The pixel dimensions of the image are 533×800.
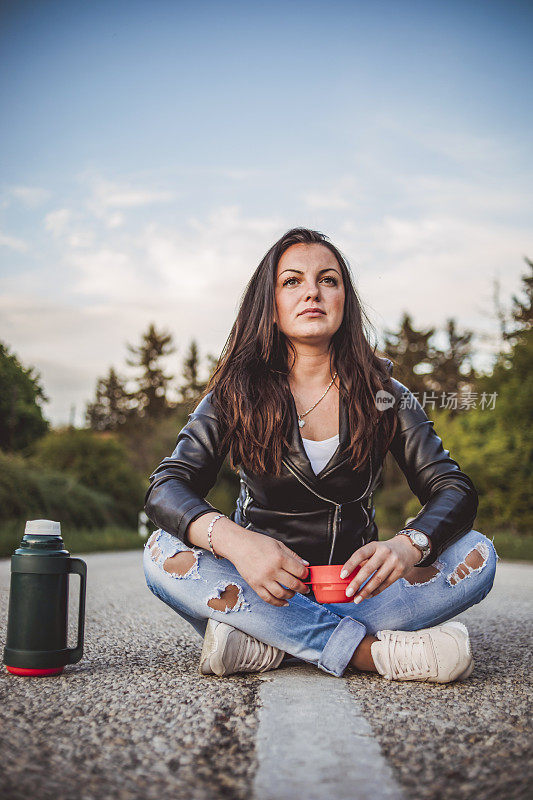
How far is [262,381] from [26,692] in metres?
1.35

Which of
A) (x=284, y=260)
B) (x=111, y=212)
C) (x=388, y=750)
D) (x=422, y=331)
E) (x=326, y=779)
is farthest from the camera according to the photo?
(x=422, y=331)

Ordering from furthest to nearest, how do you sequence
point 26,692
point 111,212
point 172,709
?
1. point 111,212
2. point 26,692
3. point 172,709

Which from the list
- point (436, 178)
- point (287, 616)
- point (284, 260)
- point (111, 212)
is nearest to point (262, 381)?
point (284, 260)

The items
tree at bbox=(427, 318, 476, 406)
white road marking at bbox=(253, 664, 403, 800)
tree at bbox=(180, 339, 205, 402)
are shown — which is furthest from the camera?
tree at bbox=(180, 339, 205, 402)

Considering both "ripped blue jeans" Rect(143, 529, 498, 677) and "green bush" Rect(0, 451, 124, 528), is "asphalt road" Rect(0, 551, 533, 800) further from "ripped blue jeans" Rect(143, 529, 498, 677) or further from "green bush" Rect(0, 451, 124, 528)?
"green bush" Rect(0, 451, 124, 528)

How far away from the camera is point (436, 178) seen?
8.16 metres

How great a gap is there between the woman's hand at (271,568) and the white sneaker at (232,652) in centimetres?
28

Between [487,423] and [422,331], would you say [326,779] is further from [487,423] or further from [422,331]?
[422,331]

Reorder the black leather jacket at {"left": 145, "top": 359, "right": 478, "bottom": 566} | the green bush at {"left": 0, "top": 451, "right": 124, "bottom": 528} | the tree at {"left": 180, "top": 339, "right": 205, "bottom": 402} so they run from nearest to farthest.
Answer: the black leather jacket at {"left": 145, "top": 359, "right": 478, "bottom": 566}
the green bush at {"left": 0, "top": 451, "right": 124, "bottom": 528}
the tree at {"left": 180, "top": 339, "right": 205, "bottom": 402}

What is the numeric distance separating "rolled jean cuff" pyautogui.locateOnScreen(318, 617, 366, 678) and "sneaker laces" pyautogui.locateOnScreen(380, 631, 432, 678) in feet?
0.34

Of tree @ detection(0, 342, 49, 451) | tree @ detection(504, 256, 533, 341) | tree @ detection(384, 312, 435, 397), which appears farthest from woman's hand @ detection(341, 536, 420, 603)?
tree @ detection(384, 312, 435, 397)

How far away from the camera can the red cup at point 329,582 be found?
6.16 ft

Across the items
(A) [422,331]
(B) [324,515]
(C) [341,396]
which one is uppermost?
(A) [422,331]

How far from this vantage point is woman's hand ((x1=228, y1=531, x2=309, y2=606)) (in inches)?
73.4
